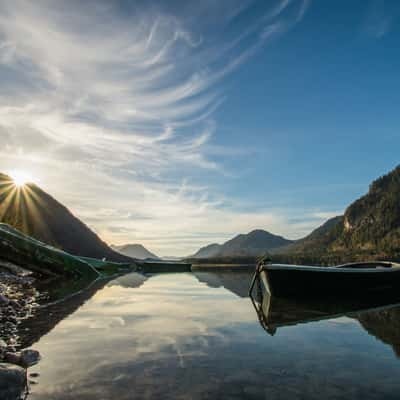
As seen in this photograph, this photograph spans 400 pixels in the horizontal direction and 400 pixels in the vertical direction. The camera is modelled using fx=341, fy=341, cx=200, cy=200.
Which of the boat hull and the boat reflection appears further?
the boat hull

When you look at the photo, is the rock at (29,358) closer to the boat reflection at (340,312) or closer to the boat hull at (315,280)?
the boat reflection at (340,312)

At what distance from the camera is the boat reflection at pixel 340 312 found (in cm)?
1180

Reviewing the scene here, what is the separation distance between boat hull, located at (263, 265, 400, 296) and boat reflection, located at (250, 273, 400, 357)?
0.45 meters

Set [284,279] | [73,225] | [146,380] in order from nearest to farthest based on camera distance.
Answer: [146,380], [284,279], [73,225]

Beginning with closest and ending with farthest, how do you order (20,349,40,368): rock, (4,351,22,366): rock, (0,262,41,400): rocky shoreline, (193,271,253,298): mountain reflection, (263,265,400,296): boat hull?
(0,262,41,400): rocky shoreline
(4,351,22,366): rock
(20,349,40,368): rock
(263,265,400,296): boat hull
(193,271,253,298): mountain reflection

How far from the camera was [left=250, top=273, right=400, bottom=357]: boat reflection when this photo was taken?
1180 cm

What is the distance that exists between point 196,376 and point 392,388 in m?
3.69

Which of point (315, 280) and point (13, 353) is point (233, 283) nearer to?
point (315, 280)

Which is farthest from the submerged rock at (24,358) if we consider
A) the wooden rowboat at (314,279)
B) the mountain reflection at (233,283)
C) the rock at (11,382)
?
the mountain reflection at (233,283)

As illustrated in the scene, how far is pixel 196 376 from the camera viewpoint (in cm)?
693

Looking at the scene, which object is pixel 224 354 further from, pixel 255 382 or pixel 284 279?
pixel 284 279

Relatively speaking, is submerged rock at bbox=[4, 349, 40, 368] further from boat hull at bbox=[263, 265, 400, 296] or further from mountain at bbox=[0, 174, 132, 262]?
mountain at bbox=[0, 174, 132, 262]

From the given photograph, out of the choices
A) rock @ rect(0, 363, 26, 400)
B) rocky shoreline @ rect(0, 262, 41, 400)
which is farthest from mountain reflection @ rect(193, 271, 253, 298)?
rock @ rect(0, 363, 26, 400)

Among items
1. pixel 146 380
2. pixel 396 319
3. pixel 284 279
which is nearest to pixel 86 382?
pixel 146 380
